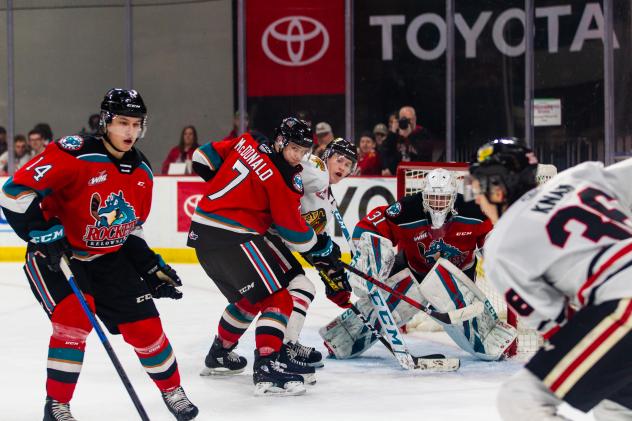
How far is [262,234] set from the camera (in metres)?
3.66

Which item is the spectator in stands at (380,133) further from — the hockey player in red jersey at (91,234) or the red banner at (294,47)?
the hockey player in red jersey at (91,234)

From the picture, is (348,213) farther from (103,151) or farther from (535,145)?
(103,151)

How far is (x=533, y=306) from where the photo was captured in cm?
203

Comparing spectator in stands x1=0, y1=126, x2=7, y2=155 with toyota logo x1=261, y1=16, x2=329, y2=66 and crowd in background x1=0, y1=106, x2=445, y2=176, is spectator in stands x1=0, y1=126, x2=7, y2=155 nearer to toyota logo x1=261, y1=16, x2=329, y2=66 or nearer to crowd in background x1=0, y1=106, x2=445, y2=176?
crowd in background x1=0, y1=106, x2=445, y2=176

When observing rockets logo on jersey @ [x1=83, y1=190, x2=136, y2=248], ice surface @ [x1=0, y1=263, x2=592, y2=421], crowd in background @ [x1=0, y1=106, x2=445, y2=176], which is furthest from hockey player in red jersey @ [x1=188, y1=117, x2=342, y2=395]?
crowd in background @ [x1=0, y1=106, x2=445, y2=176]

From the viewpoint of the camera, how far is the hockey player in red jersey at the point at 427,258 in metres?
4.07

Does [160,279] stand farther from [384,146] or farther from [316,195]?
[384,146]

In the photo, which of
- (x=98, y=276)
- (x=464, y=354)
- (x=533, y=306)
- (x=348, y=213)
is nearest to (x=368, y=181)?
(x=348, y=213)

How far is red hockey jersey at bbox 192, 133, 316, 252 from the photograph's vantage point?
11.6ft

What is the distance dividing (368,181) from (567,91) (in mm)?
1902

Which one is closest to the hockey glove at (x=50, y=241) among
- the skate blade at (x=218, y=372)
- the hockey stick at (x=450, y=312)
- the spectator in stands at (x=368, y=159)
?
the skate blade at (x=218, y=372)

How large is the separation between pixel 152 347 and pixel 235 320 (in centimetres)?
84

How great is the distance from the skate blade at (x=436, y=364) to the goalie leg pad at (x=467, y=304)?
0.21 meters

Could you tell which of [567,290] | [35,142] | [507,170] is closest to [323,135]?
[35,142]
